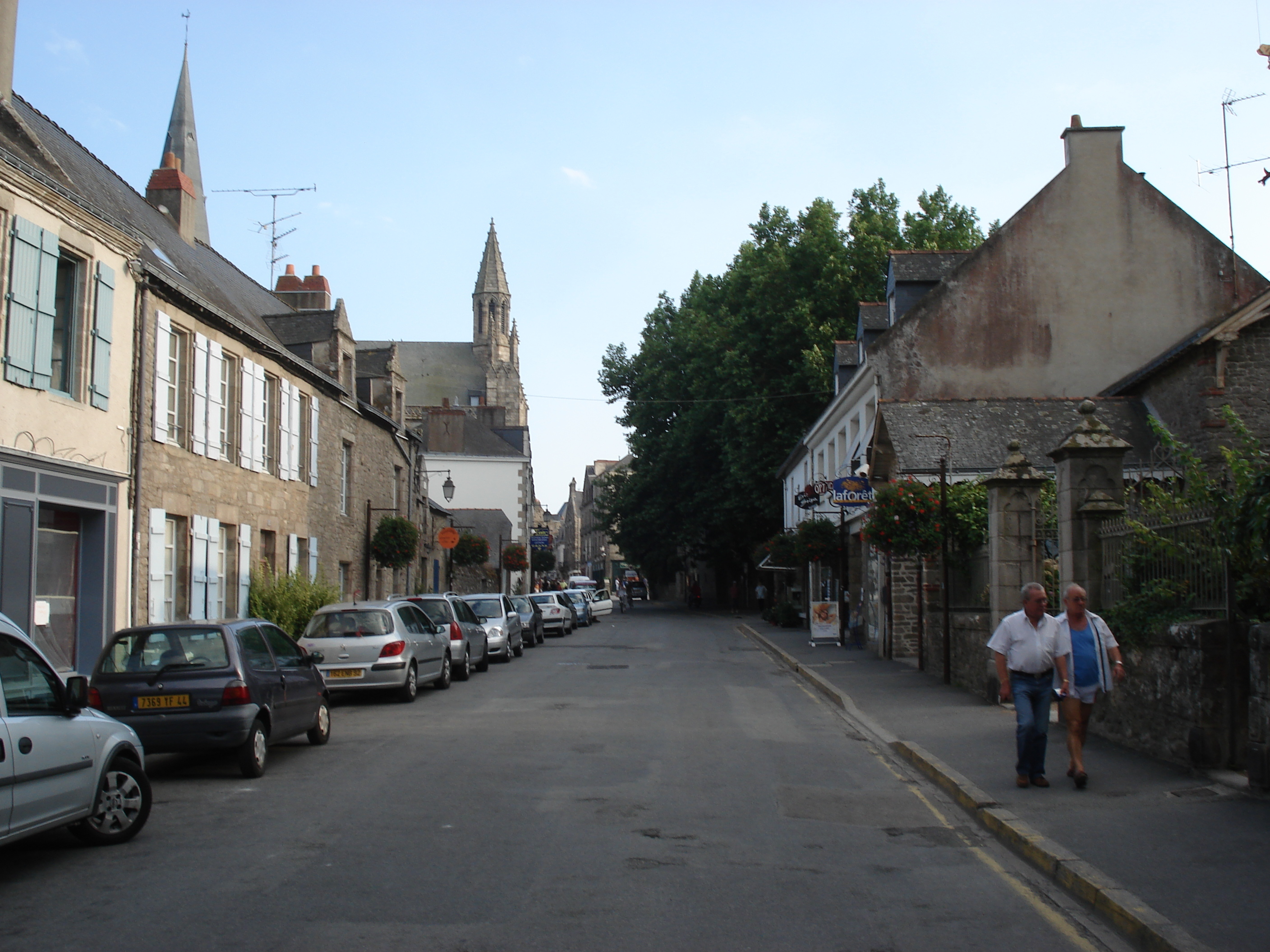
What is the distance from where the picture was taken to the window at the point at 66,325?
15.4m

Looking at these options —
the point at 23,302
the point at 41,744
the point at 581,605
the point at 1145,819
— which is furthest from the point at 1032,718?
the point at 581,605

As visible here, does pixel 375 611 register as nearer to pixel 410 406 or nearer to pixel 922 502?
pixel 922 502

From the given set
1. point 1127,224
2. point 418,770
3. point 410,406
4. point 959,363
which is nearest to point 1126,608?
point 418,770

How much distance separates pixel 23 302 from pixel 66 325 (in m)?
1.43

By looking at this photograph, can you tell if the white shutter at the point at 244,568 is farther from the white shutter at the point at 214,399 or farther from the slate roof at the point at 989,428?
the slate roof at the point at 989,428

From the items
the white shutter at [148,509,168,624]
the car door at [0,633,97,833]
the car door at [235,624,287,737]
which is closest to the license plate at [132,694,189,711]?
the car door at [235,624,287,737]

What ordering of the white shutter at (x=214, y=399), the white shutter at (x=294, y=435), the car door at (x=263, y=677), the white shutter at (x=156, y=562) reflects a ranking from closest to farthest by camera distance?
the car door at (x=263, y=677)
the white shutter at (x=156, y=562)
the white shutter at (x=214, y=399)
the white shutter at (x=294, y=435)

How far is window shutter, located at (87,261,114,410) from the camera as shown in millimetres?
15828

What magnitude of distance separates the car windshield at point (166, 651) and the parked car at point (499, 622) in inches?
515

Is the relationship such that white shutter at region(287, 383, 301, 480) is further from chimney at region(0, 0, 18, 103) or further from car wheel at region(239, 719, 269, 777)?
car wheel at region(239, 719, 269, 777)

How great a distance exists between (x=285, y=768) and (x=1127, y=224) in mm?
23152

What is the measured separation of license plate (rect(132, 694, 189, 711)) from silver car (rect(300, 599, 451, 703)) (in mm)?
5730

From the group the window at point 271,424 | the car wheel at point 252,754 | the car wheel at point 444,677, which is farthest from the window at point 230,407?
the car wheel at point 252,754

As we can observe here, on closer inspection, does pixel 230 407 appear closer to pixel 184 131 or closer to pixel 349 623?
pixel 349 623
